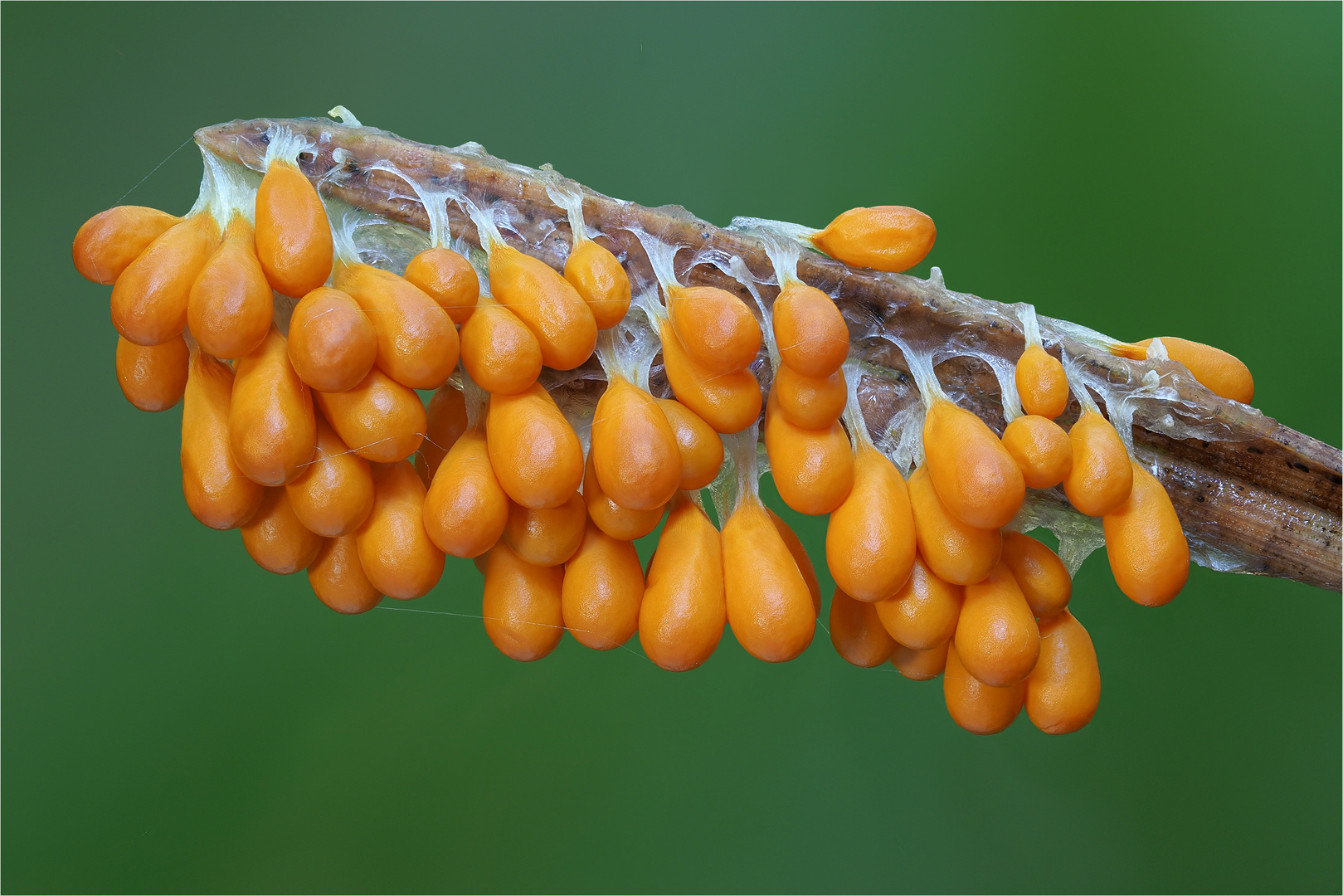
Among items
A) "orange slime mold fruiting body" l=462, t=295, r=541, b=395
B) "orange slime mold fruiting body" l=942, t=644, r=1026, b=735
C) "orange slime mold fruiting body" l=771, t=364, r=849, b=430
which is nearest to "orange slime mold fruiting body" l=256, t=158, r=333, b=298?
"orange slime mold fruiting body" l=462, t=295, r=541, b=395

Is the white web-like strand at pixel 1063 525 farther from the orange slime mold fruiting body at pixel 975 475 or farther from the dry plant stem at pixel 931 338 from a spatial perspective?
the orange slime mold fruiting body at pixel 975 475

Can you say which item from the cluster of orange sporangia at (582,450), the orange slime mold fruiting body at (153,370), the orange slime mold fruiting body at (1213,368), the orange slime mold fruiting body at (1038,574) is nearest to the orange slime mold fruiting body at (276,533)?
the cluster of orange sporangia at (582,450)

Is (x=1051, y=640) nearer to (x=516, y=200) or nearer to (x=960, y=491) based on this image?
(x=960, y=491)

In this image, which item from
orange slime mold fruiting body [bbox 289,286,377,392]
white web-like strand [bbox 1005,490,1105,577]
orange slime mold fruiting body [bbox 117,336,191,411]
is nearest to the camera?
orange slime mold fruiting body [bbox 289,286,377,392]

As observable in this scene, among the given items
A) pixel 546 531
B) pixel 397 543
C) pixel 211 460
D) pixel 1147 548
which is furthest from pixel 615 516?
pixel 1147 548

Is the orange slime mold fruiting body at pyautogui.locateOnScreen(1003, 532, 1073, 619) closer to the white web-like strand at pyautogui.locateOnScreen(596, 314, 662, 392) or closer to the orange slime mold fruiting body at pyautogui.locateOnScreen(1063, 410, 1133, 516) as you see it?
the orange slime mold fruiting body at pyautogui.locateOnScreen(1063, 410, 1133, 516)

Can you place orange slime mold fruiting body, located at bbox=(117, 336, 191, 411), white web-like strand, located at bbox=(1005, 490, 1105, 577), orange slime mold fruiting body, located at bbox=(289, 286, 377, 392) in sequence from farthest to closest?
white web-like strand, located at bbox=(1005, 490, 1105, 577) → orange slime mold fruiting body, located at bbox=(117, 336, 191, 411) → orange slime mold fruiting body, located at bbox=(289, 286, 377, 392)

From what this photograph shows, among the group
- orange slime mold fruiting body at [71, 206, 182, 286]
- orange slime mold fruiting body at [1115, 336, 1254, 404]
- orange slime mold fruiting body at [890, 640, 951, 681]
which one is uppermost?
orange slime mold fruiting body at [1115, 336, 1254, 404]
